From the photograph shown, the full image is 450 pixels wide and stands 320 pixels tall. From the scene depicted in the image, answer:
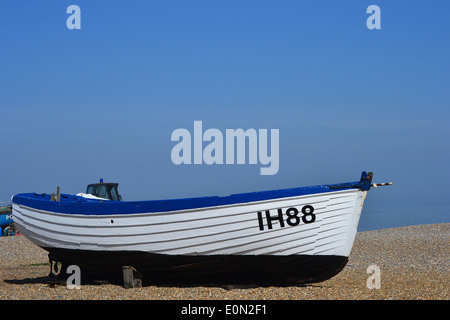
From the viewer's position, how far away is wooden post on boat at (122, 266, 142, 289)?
12.6m

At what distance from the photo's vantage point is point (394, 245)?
22.9m

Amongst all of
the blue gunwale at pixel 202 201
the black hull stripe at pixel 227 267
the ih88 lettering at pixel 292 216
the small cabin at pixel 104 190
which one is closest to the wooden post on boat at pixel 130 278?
the black hull stripe at pixel 227 267

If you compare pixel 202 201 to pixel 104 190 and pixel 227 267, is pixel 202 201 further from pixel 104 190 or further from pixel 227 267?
pixel 104 190

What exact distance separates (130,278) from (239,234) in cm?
267

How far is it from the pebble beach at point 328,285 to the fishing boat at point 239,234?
0.43 m

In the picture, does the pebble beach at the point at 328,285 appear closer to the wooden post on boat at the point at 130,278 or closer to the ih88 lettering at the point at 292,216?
the wooden post on boat at the point at 130,278

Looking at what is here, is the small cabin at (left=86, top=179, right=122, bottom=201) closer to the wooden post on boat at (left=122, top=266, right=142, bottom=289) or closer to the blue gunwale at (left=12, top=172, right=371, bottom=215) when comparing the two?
the blue gunwale at (left=12, top=172, right=371, bottom=215)

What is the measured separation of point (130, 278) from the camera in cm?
1265

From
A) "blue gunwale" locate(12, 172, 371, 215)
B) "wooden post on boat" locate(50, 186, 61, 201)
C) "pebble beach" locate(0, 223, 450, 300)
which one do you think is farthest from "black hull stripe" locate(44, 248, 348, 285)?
"wooden post on boat" locate(50, 186, 61, 201)

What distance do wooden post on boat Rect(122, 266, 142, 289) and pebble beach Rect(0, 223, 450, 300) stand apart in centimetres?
20

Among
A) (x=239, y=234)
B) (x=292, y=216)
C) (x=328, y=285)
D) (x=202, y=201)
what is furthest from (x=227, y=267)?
(x=328, y=285)

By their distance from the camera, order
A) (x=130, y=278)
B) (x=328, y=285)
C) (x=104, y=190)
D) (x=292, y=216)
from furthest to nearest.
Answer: (x=104, y=190)
(x=328, y=285)
(x=130, y=278)
(x=292, y=216)
